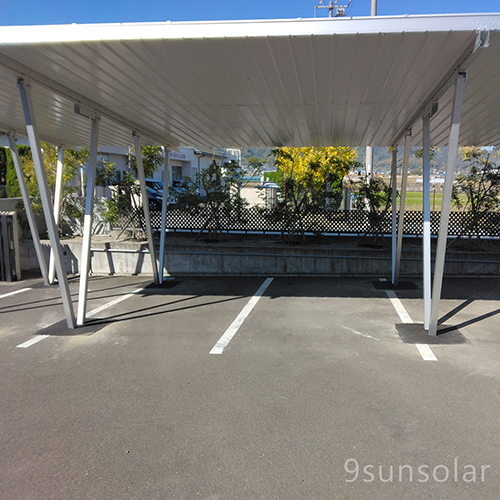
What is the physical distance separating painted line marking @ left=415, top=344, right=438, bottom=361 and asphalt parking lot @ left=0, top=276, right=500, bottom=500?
0.02 m

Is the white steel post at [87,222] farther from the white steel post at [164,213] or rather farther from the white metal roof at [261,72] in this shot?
the white steel post at [164,213]

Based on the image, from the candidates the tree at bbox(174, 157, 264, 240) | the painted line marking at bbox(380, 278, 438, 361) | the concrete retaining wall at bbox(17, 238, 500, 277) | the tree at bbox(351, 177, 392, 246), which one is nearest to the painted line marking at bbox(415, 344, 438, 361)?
the painted line marking at bbox(380, 278, 438, 361)

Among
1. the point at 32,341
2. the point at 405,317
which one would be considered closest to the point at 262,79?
the point at 405,317

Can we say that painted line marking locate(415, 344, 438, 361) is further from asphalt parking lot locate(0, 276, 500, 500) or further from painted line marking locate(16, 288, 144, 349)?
painted line marking locate(16, 288, 144, 349)

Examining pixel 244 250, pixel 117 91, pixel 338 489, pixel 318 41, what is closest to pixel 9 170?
pixel 244 250

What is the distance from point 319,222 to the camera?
1022cm

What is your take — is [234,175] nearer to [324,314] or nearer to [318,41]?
[324,314]

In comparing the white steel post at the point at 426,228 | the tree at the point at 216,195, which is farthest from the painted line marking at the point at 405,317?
the tree at the point at 216,195

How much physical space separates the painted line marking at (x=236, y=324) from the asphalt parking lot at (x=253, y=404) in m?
0.03

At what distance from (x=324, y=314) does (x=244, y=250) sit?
11.7 feet

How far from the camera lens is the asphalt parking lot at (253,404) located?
8.82ft

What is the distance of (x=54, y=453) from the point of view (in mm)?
3000

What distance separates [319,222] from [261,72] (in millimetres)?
5823

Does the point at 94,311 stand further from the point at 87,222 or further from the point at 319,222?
the point at 319,222
